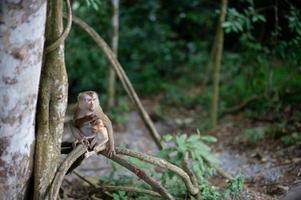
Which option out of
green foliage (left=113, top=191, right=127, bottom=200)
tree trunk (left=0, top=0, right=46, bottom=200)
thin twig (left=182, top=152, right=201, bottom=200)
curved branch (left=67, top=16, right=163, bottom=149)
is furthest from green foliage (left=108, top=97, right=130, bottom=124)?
tree trunk (left=0, top=0, right=46, bottom=200)

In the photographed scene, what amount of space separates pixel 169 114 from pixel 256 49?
1829 mm

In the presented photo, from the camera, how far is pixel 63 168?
3287 millimetres

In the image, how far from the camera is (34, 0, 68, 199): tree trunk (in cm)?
327

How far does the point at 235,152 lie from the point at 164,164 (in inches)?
95.6

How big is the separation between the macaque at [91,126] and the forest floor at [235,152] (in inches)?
51.3

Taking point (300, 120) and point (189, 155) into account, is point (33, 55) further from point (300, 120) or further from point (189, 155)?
point (300, 120)

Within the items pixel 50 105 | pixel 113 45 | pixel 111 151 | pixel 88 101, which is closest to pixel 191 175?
pixel 111 151

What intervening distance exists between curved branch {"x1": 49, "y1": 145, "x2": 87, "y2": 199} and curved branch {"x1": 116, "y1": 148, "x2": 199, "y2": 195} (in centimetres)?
29

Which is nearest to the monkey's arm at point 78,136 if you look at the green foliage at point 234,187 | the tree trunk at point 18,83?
the tree trunk at point 18,83

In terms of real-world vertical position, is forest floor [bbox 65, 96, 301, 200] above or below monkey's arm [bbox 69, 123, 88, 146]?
below

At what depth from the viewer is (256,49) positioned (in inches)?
258

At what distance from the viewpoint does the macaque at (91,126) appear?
3492mm

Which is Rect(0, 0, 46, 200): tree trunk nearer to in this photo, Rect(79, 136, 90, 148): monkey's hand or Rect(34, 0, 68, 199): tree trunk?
Rect(34, 0, 68, 199): tree trunk

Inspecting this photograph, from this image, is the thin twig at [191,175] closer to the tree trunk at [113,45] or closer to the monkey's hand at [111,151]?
the monkey's hand at [111,151]
